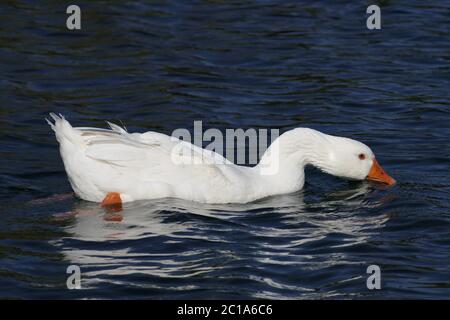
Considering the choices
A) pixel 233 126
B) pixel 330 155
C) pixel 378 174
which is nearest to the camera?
pixel 330 155

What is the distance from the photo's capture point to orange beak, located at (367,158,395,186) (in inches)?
416

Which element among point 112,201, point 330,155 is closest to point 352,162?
point 330,155

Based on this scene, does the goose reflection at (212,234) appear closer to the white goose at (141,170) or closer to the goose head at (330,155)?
the white goose at (141,170)

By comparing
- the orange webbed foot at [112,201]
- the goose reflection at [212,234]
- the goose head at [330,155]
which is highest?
the goose head at [330,155]

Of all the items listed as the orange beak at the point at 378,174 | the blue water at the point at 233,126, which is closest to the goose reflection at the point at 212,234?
the blue water at the point at 233,126

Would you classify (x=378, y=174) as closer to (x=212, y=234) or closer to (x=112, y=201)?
(x=212, y=234)

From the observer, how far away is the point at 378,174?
1057 centimetres

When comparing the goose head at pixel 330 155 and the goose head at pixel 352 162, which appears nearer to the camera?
the goose head at pixel 330 155

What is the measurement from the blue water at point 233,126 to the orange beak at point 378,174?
0.11m

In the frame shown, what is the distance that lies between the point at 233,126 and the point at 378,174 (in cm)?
247

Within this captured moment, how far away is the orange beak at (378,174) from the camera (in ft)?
34.6

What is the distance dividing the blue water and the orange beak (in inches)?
4.2

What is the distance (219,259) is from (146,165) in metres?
1.54

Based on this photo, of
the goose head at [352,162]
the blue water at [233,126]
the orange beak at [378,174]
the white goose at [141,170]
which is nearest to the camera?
the blue water at [233,126]
